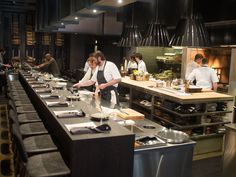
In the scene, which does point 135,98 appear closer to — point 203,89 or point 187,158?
point 203,89

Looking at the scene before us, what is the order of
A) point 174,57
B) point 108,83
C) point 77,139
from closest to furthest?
point 77,139 → point 108,83 → point 174,57

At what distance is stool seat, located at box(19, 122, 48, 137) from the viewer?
122 inches

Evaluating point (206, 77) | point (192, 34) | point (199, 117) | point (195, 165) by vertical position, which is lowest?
point (195, 165)

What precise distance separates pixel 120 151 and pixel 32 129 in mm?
1410

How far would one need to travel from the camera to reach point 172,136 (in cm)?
268

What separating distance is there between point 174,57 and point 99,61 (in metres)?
4.17

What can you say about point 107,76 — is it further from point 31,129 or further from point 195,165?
point 31,129

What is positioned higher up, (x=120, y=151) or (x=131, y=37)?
(x=131, y=37)

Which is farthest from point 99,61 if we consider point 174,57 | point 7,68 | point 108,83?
point 7,68

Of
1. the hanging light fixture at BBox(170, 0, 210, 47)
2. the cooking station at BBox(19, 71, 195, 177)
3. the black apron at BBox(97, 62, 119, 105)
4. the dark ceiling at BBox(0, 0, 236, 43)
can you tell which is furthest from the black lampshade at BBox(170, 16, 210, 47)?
the cooking station at BBox(19, 71, 195, 177)

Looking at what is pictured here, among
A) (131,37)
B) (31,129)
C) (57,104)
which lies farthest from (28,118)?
(131,37)

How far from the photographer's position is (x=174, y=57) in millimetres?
8750

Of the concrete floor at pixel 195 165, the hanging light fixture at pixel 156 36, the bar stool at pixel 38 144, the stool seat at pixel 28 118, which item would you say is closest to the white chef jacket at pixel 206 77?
the hanging light fixture at pixel 156 36

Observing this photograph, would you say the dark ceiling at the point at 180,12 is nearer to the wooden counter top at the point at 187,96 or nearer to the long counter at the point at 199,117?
the wooden counter top at the point at 187,96
